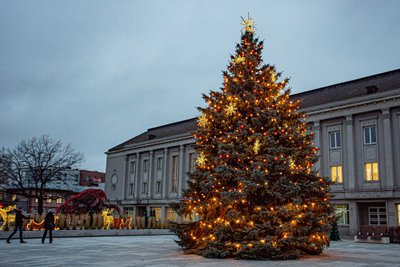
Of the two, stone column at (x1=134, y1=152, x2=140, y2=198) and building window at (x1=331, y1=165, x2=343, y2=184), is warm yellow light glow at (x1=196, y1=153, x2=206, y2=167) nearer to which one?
building window at (x1=331, y1=165, x2=343, y2=184)

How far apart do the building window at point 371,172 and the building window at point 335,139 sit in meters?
3.56

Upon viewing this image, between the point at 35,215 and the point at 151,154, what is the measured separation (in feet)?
117

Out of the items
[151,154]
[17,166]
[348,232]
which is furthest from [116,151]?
[348,232]

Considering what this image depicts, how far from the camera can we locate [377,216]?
3778 cm

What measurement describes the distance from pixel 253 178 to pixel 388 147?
27.0 m

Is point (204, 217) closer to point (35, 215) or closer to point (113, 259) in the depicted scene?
point (113, 259)

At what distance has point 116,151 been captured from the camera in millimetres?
70188

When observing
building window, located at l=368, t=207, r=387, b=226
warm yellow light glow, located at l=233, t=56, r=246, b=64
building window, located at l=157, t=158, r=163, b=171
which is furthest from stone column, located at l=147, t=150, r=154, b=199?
warm yellow light glow, located at l=233, t=56, r=246, b=64

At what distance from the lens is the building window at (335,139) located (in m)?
40.5

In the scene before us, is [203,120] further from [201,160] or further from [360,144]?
[360,144]

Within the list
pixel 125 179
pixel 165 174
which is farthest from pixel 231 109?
pixel 125 179

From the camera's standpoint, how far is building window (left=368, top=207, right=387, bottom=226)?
122 feet

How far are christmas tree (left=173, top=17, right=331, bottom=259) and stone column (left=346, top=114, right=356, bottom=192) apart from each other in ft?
82.0

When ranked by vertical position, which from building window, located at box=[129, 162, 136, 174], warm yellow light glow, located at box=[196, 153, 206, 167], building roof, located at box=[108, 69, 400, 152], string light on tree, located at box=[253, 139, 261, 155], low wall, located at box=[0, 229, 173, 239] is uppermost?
building roof, located at box=[108, 69, 400, 152]
